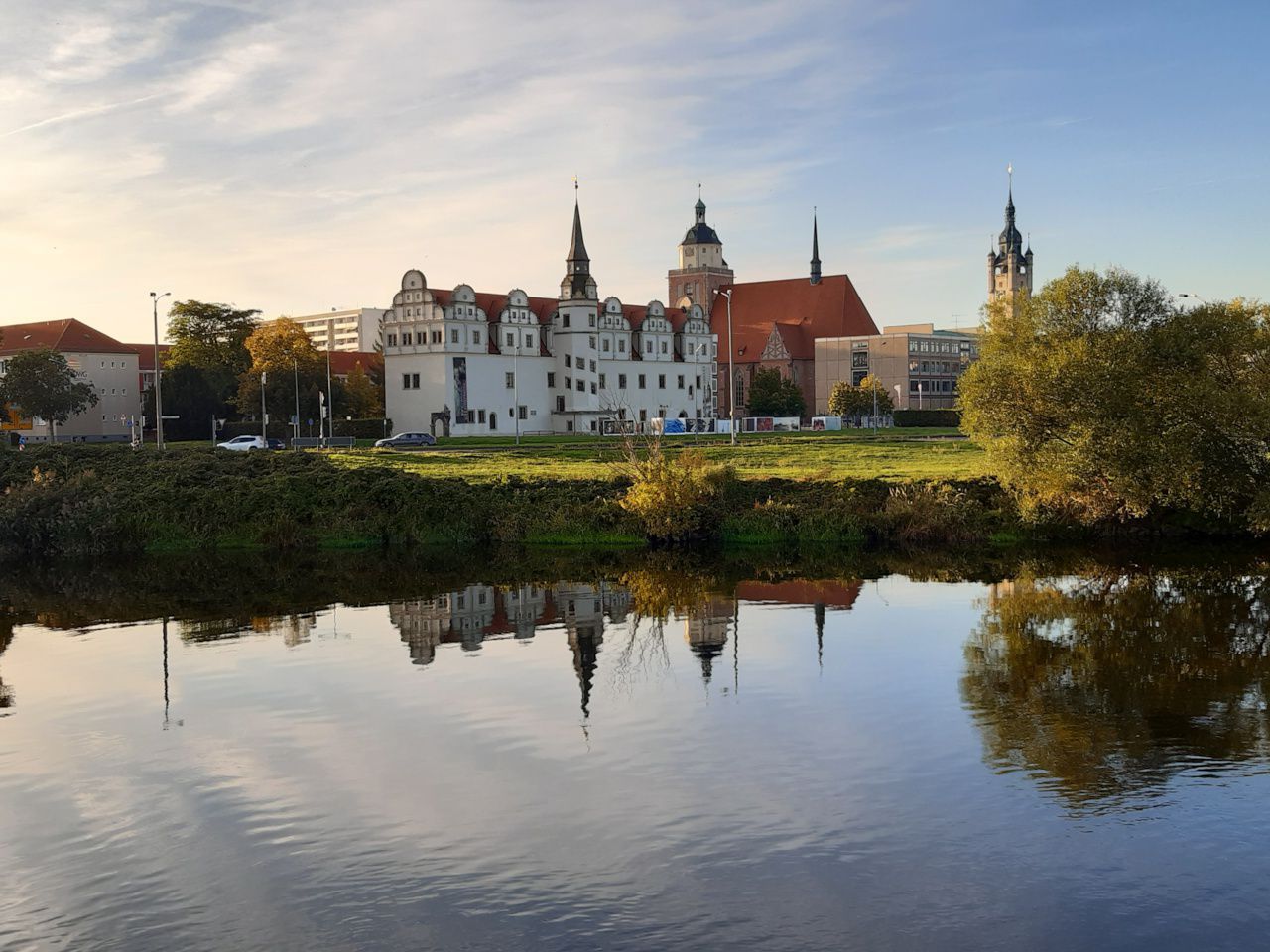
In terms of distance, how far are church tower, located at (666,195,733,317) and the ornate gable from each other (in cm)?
818

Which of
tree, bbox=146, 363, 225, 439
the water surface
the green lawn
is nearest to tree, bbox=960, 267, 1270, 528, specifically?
the green lawn

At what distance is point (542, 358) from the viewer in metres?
103

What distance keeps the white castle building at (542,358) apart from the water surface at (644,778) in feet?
200

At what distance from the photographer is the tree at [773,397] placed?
123 m

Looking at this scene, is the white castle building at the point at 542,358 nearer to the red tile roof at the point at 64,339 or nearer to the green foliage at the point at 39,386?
the green foliage at the point at 39,386

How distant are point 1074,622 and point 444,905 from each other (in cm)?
1818

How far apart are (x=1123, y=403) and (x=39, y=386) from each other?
83.4 metres

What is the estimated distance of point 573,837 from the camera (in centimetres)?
1378

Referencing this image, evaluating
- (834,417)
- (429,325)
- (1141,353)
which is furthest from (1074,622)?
(834,417)

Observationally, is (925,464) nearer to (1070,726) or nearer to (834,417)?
(1070,726)

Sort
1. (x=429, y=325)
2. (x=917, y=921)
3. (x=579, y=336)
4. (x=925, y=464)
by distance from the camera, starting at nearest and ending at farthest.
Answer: (x=917, y=921)
(x=925, y=464)
(x=429, y=325)
(x=579, y=336)

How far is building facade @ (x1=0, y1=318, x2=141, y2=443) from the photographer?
382 feet

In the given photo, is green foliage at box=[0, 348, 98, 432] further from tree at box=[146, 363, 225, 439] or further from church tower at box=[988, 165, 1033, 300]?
church tower at box=[988, 165, 1033, 300]

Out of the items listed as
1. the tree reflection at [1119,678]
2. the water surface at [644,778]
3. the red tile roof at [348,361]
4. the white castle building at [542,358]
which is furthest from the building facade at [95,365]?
the tree reflection at [1119,678]
